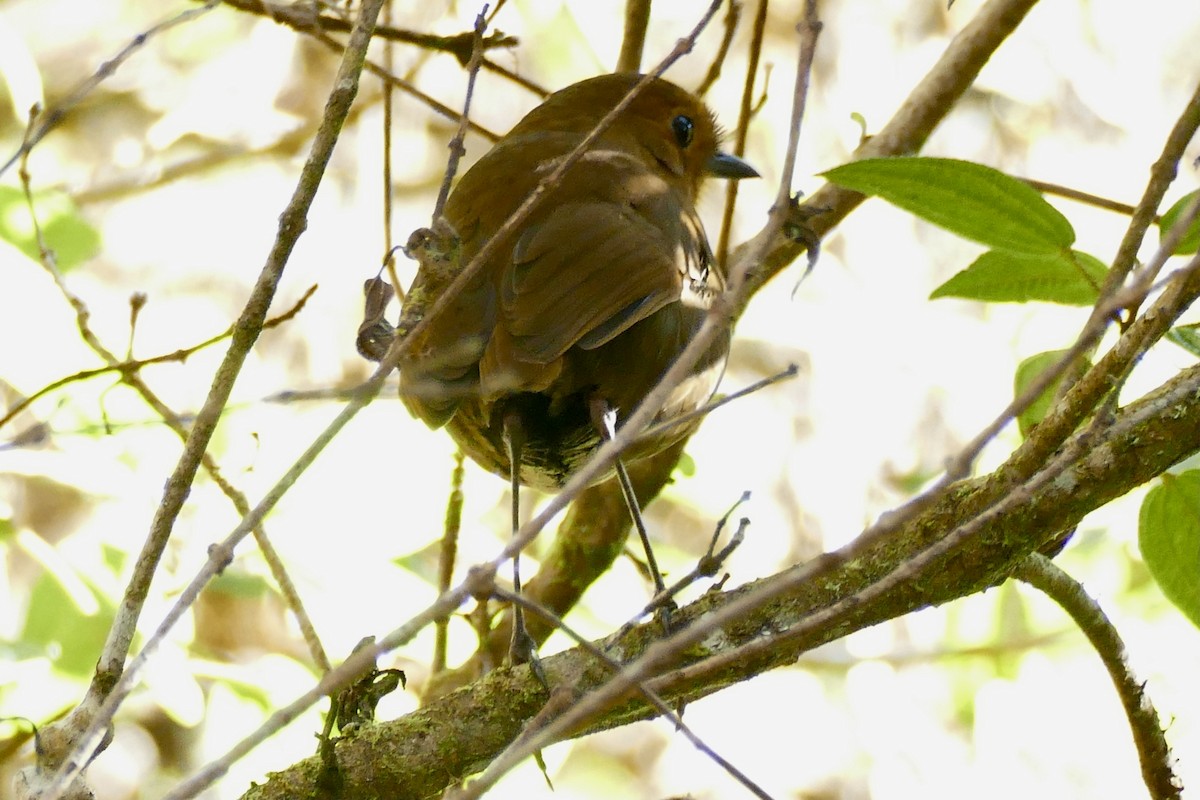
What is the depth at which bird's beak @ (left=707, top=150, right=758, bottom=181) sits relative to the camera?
3420mm

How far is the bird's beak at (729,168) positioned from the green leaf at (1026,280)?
1.52 meters

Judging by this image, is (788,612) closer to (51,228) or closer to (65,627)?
(65,627)

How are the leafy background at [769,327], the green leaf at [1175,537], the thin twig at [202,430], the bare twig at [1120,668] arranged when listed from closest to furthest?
the thin twig at [202,430] < the green leaf at [1175,537] < the bare twig at [1120,668] < the leafy background at [769,327]

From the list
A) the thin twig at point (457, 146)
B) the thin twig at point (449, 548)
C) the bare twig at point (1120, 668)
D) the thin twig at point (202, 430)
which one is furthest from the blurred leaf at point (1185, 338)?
the thin twig at point (449, 548)

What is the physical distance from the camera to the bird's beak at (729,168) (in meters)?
3.42

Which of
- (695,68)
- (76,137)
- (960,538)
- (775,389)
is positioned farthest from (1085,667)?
(76,137)

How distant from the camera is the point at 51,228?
11.2 feet

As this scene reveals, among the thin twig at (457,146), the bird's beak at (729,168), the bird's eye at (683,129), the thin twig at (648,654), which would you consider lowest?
the thin twig at (648,654)

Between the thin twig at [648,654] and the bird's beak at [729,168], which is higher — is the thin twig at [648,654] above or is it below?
below

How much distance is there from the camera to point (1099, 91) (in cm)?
571

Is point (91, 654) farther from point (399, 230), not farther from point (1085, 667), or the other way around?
point (1085, 667)

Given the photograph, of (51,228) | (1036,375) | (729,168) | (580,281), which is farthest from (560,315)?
(51,228)

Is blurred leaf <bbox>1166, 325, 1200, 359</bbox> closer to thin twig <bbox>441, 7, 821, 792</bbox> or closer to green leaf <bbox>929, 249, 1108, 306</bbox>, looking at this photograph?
green leaf <bbox>929, 249, 1108, 306</bbox>

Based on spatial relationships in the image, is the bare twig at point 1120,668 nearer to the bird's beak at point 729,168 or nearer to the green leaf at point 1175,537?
the green leaf at point 1175,537
